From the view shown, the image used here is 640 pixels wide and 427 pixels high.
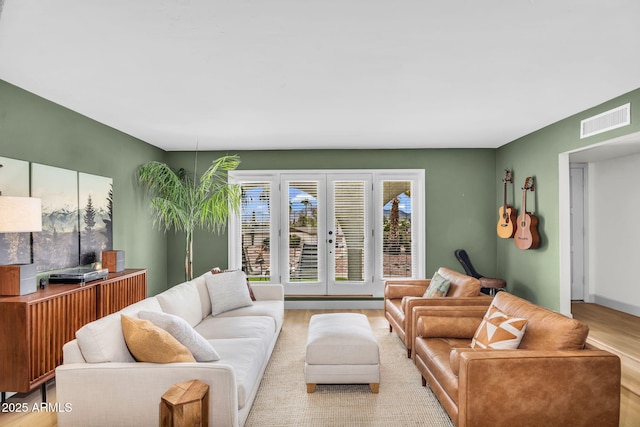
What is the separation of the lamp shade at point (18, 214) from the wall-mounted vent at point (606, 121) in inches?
190

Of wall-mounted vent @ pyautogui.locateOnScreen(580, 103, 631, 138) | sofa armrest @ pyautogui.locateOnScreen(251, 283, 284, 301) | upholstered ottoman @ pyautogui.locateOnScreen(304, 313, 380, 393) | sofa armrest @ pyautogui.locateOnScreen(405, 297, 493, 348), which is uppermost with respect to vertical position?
wall-mounted vent @ pyautogui.locateOnScreen(580, 103, 631, 138)

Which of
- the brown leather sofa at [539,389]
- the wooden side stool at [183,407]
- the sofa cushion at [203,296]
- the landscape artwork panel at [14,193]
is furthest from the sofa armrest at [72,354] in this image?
the brown leather sofa at [539,389]

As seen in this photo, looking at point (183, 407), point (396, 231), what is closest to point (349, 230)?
point (396, 231)

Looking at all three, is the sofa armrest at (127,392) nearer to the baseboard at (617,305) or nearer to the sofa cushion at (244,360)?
the sofa cushion at (244,360)

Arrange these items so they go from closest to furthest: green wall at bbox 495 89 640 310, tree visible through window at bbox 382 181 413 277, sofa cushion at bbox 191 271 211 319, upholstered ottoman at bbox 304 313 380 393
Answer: upholstered ottoman at bbox 304 313 380 393, sofa cushion at bbox 191 271 211 319, green wall at bbox 495 89 640 310, tree visible through window at bbox 382 181 413 277

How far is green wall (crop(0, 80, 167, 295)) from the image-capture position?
318cm

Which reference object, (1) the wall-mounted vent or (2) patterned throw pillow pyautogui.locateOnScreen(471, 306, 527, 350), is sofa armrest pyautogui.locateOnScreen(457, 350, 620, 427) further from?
A: (1) the wall-mounted vent

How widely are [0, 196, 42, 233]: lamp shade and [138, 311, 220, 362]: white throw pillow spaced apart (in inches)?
42.1

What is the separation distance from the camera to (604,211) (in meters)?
5.86

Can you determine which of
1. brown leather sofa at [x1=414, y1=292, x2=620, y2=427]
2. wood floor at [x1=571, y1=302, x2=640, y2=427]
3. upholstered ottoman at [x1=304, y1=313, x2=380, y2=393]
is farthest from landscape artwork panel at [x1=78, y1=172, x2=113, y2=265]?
wood floor at [x1=571, y1=302, x2=640, y2=427]

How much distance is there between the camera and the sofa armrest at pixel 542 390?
7.07 ft

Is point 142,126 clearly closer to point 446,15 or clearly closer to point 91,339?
point 91,339

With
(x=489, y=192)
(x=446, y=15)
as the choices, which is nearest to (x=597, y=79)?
(x=446, y=15)

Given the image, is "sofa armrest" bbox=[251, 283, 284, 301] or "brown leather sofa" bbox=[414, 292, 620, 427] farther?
"sofa armrest" bbox=[251, 283, 284, 301]
